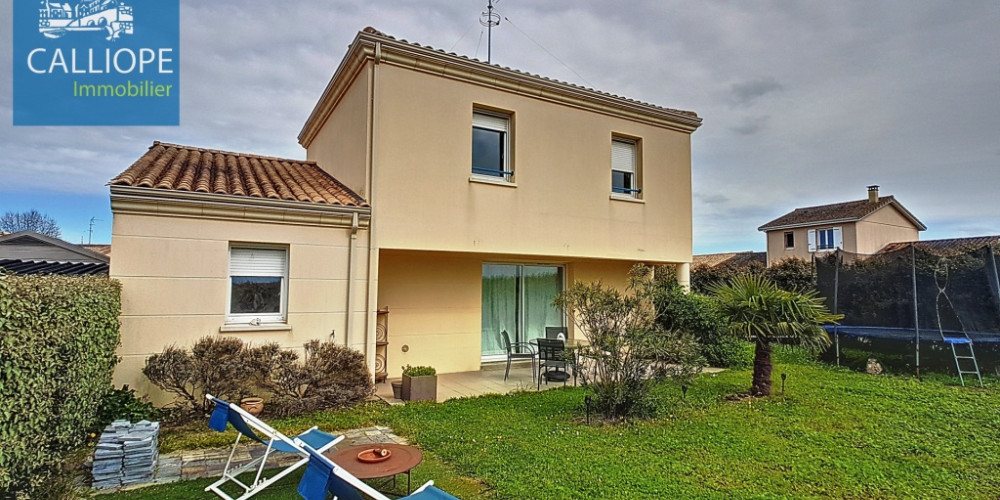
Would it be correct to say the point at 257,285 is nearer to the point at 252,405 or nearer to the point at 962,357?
the point at 252,405

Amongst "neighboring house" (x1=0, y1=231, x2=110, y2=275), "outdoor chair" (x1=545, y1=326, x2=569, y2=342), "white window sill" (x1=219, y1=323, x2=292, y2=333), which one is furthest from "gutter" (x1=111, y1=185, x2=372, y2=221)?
"outdoor chair" (x1=545, y1=326, x2=569, y2=342)

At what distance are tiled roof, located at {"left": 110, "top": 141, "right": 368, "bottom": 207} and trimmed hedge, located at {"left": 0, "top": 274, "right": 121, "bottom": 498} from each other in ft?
8.22

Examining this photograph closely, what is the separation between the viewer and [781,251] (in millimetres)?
38531

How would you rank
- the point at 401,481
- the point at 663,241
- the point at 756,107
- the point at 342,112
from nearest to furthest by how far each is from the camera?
1. the point at 401,481
2. the point at 342,112
3. the point at 663,241
4. the point at 756,107

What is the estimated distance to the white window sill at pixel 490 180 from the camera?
10266mm

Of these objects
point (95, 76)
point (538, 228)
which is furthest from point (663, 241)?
point (95, 76)

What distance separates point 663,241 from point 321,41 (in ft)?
34.6

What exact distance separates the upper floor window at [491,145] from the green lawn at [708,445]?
5.02 meters

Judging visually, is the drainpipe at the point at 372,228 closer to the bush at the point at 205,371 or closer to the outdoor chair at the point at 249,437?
the bush at the point at 205,371

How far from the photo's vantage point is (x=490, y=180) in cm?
1045

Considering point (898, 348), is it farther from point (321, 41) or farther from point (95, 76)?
point (95, 76)

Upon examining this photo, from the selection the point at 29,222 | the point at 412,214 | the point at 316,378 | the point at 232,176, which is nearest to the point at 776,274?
the point at 412,214

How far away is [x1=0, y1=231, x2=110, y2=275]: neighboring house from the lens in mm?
10008

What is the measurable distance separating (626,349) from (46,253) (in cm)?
1264
